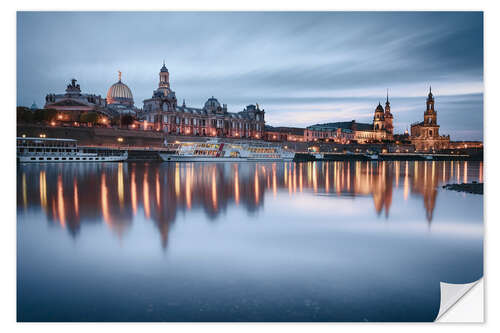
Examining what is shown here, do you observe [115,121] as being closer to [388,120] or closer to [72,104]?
[72,104]

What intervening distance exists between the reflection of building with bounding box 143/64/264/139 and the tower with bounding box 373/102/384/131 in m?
46.5

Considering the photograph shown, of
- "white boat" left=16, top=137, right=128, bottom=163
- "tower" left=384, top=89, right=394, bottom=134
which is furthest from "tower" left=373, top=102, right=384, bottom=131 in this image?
"white boat" left=16, top=137, right=128, bottom=163

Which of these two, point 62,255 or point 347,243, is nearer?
point 62,255

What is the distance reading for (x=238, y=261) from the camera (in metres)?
4.48

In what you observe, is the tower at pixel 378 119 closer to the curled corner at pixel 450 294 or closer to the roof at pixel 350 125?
the roof at pixel 350 125

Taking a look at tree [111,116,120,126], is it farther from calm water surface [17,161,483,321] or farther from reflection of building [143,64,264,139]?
calm water surface [17,161,483,321]

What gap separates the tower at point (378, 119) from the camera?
372ft

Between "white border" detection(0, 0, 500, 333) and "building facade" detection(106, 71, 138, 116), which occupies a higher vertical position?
"building facade" detection(106, 71, 138, 116)

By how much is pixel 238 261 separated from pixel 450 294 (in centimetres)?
233

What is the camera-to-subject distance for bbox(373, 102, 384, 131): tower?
113481 mm

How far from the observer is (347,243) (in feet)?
17.6

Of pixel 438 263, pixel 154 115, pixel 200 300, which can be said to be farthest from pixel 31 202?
pixel 154 115
